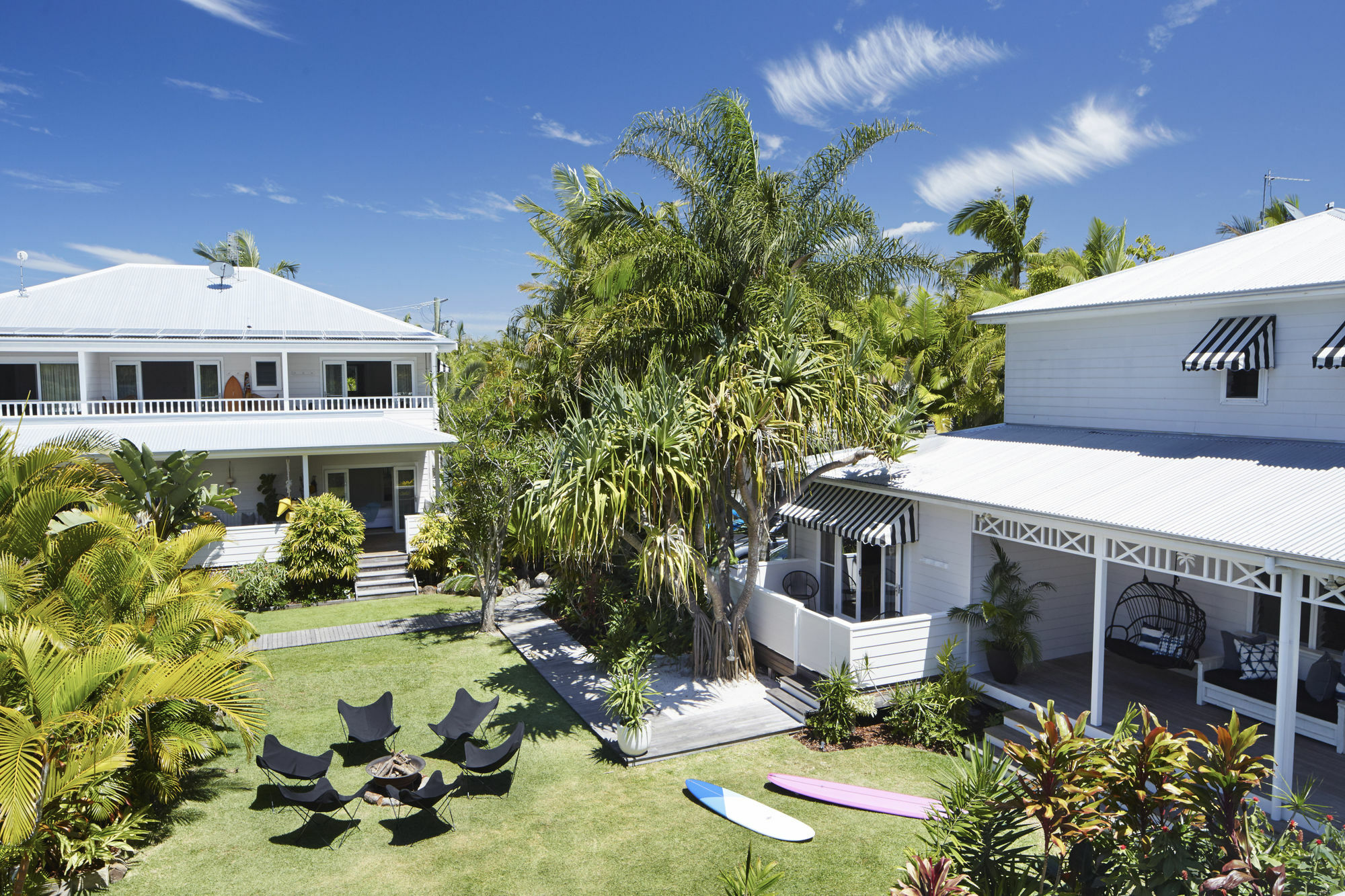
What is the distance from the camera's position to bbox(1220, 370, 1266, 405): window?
12.0m

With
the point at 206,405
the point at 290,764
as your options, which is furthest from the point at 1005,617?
the point at 206,405

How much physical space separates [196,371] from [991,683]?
2536 centimetres

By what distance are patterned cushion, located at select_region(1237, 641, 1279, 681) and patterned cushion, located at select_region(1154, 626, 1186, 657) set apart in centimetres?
76

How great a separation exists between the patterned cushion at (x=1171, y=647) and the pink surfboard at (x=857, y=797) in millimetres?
4789

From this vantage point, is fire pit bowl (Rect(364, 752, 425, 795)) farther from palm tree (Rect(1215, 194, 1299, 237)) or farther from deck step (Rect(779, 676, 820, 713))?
palm tree (Rect(1215, 194, 1299, 237))

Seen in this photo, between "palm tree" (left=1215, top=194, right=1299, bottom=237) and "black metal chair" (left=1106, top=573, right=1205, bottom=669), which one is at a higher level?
"palm tree" (left=1215, top=194, right=1299, bottom=237)

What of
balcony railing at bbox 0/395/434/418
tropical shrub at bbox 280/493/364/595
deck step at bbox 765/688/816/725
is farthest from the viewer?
balcony railing at bbox 0/395/434/418

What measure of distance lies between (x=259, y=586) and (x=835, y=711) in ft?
50.5

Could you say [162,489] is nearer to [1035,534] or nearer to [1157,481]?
[1035,534]

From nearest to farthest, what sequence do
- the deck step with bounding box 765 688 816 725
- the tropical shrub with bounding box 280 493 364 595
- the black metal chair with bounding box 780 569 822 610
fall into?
1. the deck step with bounding box 765 688 816 725
2. the black metal chair with bounding box 780 569 822 610
3. the tropical shrub with bounding box 280 493 364 595

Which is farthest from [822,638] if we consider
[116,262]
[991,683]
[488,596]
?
[116,262]

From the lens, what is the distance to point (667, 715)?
12227 mm

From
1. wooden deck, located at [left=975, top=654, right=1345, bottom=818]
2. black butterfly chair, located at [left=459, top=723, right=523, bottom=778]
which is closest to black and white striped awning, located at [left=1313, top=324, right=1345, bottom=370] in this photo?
wooden deck, located at [left=975, top=654, right=1345, bottom=818]

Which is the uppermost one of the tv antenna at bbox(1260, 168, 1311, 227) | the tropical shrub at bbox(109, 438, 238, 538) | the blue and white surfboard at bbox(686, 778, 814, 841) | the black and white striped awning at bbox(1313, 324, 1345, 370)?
the tv antenna at bbox(1260, 168, 1311, 227)
